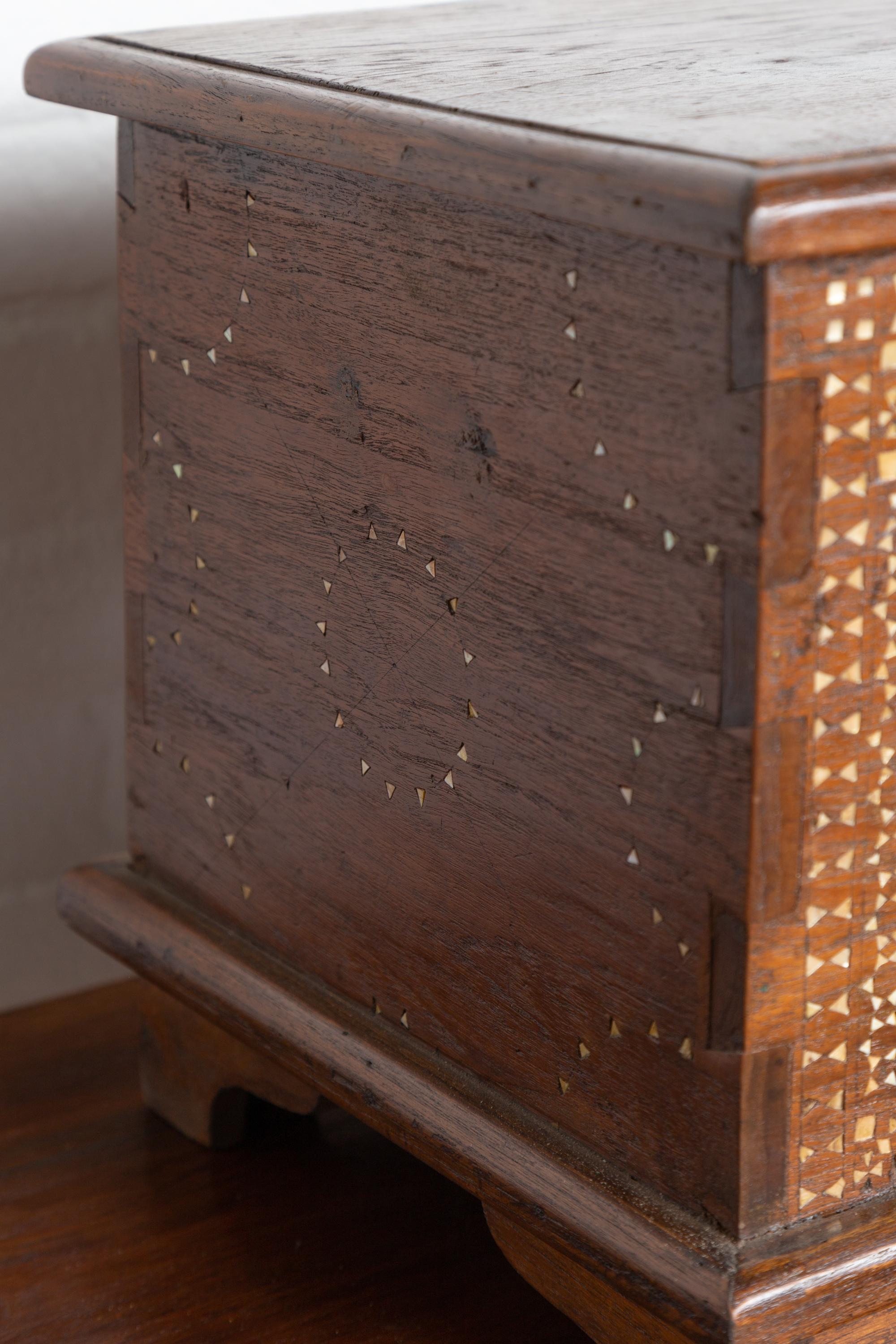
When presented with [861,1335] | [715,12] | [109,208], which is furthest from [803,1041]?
[109,208]

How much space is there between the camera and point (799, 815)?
679mm

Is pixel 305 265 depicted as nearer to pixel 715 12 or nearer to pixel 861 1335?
pixel 715 12

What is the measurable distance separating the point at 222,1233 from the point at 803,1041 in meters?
0.45

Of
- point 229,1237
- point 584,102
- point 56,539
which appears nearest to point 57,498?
point 56,539

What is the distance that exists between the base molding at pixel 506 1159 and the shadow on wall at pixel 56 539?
0.25 metres

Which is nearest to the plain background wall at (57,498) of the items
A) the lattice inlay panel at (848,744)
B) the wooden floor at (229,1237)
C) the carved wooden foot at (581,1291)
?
the wooden floor at (229,1237)

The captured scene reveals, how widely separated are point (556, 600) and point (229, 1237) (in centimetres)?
49

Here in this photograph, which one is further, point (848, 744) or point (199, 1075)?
point (199, 1075)

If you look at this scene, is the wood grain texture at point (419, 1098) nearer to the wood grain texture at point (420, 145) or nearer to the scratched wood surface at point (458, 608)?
the scratched wood surface at point (458, 608)

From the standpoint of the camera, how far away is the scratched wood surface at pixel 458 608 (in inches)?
26.9

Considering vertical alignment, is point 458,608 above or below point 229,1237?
above

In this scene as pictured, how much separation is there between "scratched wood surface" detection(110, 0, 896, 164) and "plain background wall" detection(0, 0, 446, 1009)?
0.81ft

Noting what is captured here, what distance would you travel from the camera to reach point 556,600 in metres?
0.74

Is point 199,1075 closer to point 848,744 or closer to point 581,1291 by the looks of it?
point 581,1291
